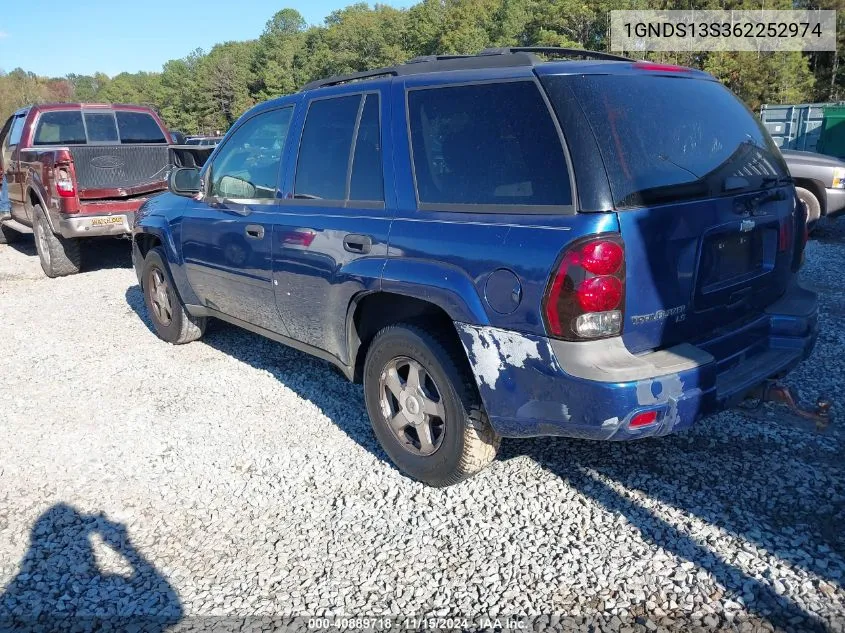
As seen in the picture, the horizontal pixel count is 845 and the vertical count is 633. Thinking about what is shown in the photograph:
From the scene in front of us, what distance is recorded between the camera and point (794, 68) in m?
40.2

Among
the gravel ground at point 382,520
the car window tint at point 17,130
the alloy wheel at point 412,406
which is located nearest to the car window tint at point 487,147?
the alloy wheel at point 412,406

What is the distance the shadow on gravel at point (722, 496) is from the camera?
260 cm

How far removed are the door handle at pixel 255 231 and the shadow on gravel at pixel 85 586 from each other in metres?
1.76

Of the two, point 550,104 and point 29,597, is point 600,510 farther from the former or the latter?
point 29,597

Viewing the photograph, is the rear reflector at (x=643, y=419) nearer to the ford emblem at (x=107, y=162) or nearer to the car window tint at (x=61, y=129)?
the ford emblem at (x=107, y=162)

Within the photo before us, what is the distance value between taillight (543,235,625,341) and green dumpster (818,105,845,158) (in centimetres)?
1319

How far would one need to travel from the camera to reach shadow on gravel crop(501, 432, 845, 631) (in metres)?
2.60

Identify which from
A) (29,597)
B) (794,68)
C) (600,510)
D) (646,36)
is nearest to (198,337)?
(29,597)

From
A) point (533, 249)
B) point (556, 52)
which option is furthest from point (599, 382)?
point (556, 52)

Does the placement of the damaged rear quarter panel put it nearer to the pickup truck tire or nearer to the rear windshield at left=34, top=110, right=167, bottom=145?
the pickup truck tire

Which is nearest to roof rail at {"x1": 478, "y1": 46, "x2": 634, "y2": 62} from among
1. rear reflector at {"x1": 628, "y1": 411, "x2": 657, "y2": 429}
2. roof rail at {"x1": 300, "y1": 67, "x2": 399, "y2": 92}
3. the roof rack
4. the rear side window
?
the roof rack

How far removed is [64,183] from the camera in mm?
8016

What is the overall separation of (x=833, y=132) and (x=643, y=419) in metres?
13.5

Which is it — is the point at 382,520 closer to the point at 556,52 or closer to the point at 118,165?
the point at 556,52
